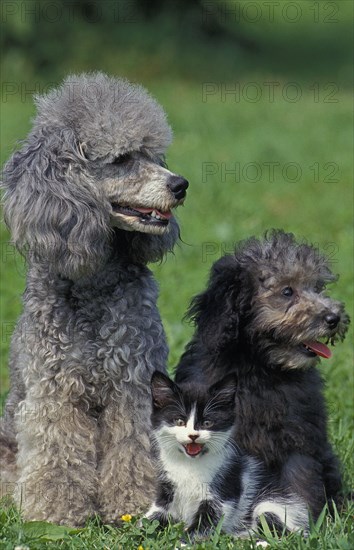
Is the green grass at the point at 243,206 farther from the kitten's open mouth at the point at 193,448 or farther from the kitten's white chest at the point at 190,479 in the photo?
the kitten's open mouth at the point at 193,448

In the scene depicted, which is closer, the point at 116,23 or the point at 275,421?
the point at 275,421

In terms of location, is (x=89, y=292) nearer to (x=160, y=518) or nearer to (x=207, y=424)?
(x=207, y=424)

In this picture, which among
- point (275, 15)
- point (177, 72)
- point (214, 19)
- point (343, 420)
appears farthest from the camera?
point (275, 15)

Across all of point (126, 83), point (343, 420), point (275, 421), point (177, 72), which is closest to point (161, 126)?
point (126, 83)

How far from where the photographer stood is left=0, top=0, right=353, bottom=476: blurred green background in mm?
9953

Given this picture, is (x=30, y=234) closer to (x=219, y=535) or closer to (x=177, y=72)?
(x=219, y=535)

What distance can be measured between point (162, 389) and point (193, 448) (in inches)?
12.8

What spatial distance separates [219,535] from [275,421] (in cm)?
84

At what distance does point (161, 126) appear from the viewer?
538cm

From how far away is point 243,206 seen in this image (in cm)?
1178

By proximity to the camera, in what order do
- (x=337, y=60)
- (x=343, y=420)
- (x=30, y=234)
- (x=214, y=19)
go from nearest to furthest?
(x=30, y=234)
(x=343, y=420)
(x=214, y=19)
(x=337, y=60)

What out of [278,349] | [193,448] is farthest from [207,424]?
[278,349]

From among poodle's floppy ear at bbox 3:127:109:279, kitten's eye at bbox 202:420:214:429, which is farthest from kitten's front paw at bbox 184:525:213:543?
poodle's floppy ear at bbox 3:127:109:279

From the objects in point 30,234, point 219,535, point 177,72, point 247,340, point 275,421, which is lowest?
point 219,535
